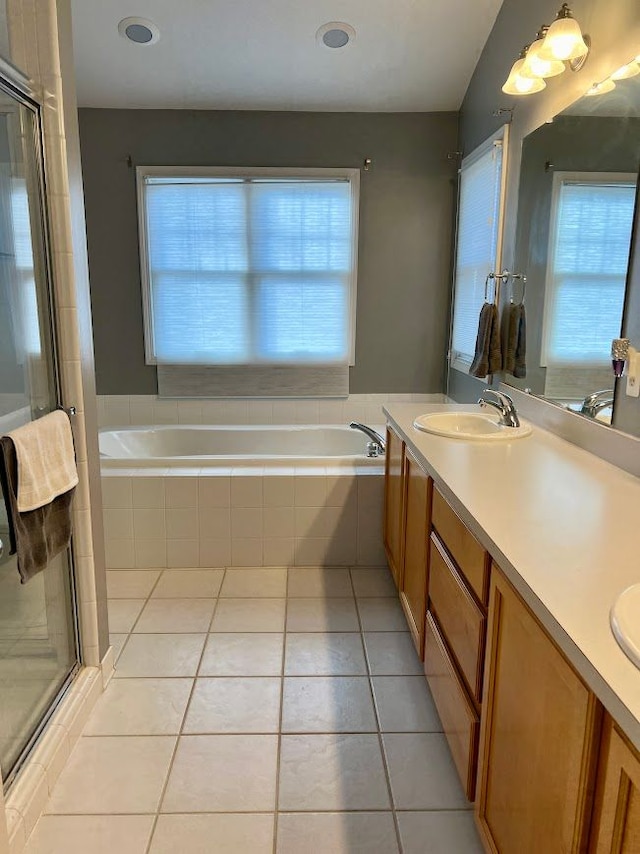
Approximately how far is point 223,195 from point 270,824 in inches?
132

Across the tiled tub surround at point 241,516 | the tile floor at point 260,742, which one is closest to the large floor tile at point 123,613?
the tile floor at point 260,742

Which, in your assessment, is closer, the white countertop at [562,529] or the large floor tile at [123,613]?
the white countertop at [562,529]

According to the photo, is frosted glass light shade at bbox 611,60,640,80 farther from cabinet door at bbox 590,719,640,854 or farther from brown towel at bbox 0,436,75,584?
brown towel at bbox 0,436,75,584

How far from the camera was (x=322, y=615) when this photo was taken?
8.18ft

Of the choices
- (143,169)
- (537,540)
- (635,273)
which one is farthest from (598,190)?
(143,169)

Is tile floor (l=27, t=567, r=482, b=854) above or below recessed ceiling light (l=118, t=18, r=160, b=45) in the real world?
below

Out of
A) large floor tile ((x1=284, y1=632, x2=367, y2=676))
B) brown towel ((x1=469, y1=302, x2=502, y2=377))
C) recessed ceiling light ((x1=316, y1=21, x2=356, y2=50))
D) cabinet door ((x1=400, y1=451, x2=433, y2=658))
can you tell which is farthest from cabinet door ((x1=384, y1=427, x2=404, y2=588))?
recessed ceiling light ((x1=316, y1=21, x2=356, y2=50))

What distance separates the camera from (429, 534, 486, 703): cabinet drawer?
4.37 feet

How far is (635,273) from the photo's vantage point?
1720 mm

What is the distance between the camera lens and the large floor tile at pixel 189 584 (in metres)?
2.66

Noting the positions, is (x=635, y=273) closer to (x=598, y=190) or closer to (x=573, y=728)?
(x=598, y=190)

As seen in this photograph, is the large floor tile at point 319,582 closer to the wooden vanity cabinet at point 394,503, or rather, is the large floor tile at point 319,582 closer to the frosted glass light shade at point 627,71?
the wooden vanity cabinet at point 394,503

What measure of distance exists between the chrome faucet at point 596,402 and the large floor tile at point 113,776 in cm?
169

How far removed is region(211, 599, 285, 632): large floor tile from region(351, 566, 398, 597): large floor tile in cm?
38
